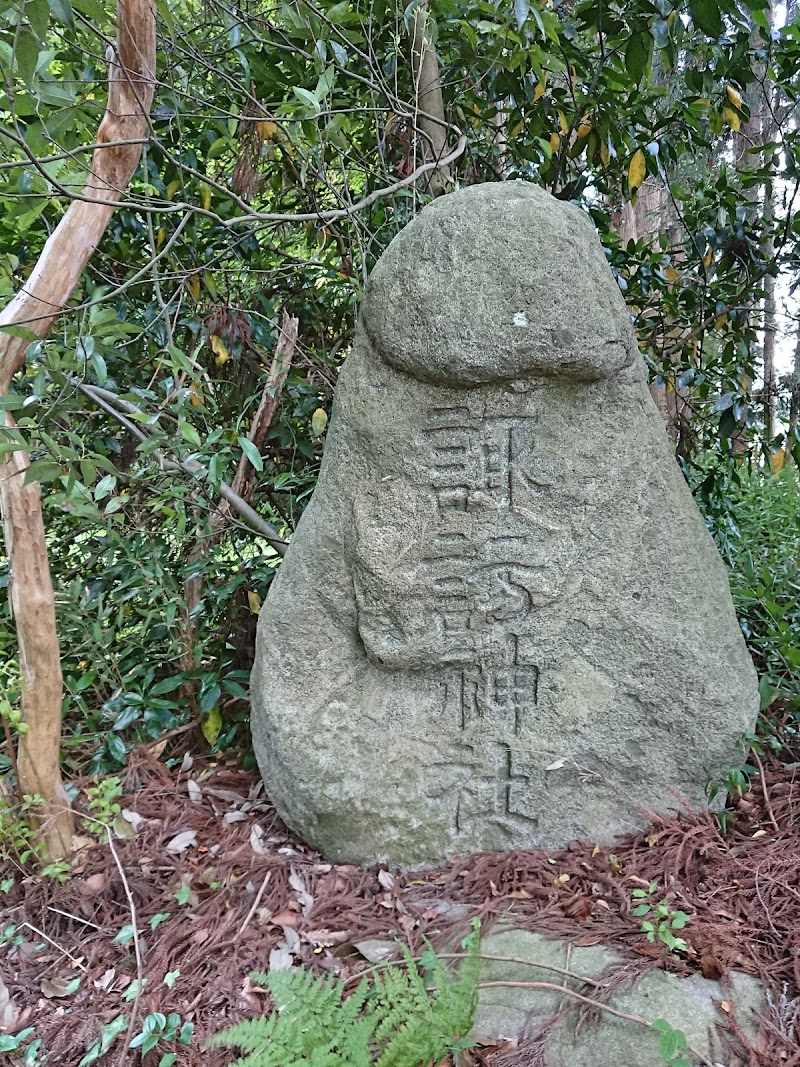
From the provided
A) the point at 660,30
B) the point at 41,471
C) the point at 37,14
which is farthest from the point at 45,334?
the point at 660,30

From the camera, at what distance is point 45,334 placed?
2.10 m

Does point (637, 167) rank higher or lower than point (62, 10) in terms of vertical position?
higher

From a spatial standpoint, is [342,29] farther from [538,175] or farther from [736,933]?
[736,933]

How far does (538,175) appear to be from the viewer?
3.49 meters

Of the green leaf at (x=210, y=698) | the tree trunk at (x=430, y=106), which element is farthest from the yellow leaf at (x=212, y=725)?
the tree trunk at (x=430, y=106)

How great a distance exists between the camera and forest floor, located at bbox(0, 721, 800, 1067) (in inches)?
70.8

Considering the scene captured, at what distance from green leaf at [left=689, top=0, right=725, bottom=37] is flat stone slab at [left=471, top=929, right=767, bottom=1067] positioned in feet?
9.00

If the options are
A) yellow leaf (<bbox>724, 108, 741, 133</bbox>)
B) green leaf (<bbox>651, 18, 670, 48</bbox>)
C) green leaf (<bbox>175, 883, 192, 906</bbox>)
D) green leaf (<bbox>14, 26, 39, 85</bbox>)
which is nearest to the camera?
green leaf (<bbox>14, 26, 39, 85</bbox>)

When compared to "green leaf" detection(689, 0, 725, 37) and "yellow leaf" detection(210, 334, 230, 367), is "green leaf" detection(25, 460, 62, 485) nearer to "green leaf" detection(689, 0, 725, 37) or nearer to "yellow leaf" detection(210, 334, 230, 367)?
"yellow leaf" detection(210, 334, 230, 367)

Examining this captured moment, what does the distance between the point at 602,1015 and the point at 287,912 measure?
857 mm

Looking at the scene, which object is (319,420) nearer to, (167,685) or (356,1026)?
(167,685)

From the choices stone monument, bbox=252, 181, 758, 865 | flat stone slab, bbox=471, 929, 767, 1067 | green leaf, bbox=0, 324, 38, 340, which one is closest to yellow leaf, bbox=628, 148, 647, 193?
stone monument, bbox=252, 181, 758, 865

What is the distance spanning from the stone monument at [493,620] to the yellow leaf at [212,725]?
0.53 m

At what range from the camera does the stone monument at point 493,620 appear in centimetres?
217
